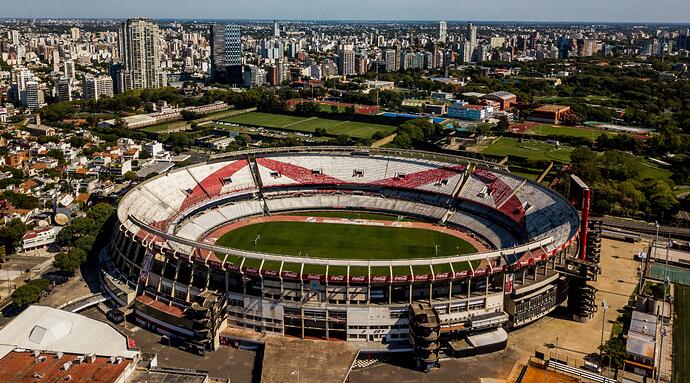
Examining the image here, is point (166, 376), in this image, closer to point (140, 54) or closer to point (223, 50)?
point (140, 54)

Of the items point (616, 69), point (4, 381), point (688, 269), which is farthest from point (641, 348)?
point (616, 69)

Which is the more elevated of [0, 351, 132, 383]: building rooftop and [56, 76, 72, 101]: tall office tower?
[56, 76, 72, 101]: tall office tower

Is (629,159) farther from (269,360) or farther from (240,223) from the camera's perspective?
(269,360)

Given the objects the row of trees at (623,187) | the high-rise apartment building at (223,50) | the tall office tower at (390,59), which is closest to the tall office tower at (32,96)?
the high-rise apartment building at (223,50)

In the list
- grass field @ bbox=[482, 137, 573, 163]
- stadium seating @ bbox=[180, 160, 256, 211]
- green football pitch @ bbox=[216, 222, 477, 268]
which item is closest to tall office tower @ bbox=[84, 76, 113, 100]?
stadium seating @ bbox=[180, 160, 256, 211]

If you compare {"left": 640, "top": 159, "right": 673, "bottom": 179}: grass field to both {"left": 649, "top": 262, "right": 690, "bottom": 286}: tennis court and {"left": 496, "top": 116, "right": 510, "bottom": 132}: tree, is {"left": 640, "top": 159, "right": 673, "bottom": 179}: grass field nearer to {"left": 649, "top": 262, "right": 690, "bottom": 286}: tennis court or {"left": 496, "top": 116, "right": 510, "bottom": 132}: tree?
{"left": 496, "top": 116, "right": 510, "bottom": 132}: tree
